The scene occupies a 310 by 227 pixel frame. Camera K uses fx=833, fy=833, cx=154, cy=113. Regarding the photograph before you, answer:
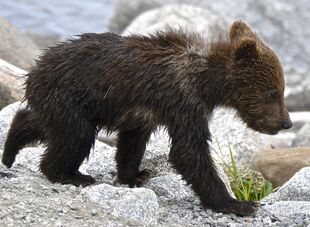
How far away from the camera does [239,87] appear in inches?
306

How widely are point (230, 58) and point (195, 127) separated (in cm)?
77

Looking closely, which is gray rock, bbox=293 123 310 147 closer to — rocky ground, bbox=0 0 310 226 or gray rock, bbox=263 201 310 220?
rocky ground, bbox=0 0 310 226

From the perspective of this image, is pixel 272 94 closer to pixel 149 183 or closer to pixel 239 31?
pixel 239 31

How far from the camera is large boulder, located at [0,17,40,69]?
41.5 feet

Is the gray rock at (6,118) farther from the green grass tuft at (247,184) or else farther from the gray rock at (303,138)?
the gray rock at (303,138)

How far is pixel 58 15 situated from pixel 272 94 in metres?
17.2

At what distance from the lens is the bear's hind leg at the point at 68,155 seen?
7.75m

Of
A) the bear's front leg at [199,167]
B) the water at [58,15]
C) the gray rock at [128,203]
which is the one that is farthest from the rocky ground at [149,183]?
the water at [58,15]

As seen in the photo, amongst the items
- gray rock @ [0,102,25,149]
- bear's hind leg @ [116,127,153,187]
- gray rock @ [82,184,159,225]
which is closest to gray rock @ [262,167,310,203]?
bear's hind leg @ [116,127,153,187]

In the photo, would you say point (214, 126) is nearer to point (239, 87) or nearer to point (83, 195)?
point (239, 87)

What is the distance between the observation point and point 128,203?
687cm

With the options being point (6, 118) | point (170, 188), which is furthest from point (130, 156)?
point (6, 118)

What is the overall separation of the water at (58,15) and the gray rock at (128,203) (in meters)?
14.9

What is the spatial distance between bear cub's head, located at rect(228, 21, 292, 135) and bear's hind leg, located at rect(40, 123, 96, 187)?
1.43 m
